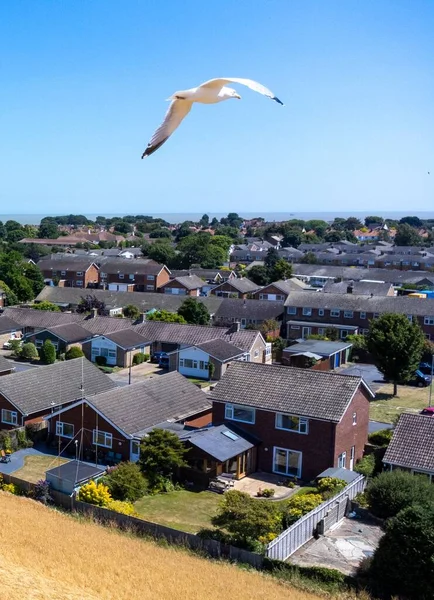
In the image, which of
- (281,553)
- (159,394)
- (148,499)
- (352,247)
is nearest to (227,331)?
(159,394)

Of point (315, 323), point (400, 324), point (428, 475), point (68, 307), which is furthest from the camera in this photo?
point (68, 307)

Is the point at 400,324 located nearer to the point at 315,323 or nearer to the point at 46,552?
the point at 315,323

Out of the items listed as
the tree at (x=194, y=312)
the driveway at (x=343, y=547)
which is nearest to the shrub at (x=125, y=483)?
the driveway at (x=343, y=547)

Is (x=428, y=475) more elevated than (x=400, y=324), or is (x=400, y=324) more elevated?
(x=400, y=324)

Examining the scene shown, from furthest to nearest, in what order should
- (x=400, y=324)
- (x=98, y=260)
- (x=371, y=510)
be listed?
(x=98, y=260)
(x=400, y=324)
(x=371, y=510)

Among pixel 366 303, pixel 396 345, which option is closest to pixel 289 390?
pixel 396 345

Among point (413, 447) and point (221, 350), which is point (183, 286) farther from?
point (413, 447)
